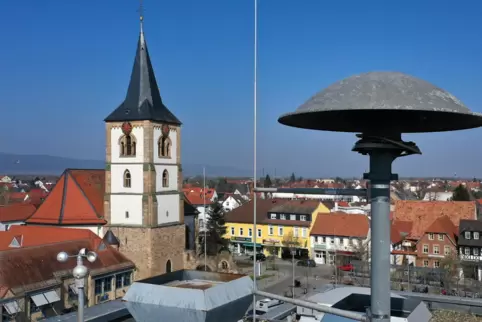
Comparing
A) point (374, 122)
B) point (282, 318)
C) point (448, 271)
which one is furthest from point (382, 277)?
point (448, 271)

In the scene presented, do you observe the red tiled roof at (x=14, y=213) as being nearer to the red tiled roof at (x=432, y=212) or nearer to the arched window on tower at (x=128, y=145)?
the arched window on tower at (x=128, y=145)

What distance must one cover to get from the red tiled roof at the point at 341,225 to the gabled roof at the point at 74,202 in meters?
21.4

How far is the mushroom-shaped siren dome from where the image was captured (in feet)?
11.2

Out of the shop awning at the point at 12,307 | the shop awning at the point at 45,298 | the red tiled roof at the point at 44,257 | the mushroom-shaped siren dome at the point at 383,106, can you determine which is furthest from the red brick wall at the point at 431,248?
the mushroom-shaped siren dome at the point at 383,106

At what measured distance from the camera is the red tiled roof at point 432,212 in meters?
49.3

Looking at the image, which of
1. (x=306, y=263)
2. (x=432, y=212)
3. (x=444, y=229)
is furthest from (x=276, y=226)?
(x=444, y=229)

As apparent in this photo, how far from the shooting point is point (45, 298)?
24.8 m

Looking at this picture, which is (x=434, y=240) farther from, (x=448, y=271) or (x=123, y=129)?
(x=123, y=129)

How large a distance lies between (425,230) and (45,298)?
31.1 meters

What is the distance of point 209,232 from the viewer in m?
50.3

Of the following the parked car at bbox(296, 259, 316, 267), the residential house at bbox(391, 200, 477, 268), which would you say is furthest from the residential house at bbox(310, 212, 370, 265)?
the residential house at bbox(391, 200, 477, 268)

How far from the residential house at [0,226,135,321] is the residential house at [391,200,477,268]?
23.8m

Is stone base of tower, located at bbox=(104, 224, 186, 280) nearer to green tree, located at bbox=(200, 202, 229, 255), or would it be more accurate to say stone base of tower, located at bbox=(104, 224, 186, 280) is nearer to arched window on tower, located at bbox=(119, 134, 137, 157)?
arched window on tower, located at bbox=(119, 134, 137, 157)

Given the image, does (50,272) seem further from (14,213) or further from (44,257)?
(14,213)
